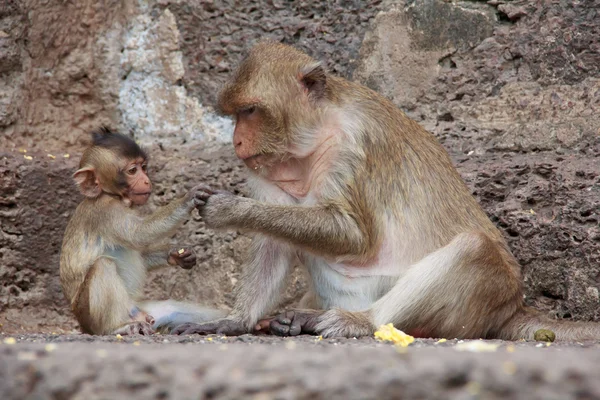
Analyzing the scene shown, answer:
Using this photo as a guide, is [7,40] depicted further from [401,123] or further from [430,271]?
[430,271]

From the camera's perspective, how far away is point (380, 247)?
4836 millimetres

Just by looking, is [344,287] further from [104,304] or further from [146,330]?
[104,304]

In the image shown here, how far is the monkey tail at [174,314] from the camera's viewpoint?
522cm

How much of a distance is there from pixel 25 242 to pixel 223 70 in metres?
1.83

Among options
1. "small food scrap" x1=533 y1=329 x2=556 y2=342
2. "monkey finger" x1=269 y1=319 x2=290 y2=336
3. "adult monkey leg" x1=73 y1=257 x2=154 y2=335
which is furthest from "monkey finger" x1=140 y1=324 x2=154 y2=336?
"small food scrap" x1=533 y1=329 x2=556 y2=342

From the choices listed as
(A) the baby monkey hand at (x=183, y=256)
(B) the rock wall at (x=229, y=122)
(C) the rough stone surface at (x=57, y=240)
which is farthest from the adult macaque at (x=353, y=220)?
(C) the rough stone surface at (x=57, y=240)

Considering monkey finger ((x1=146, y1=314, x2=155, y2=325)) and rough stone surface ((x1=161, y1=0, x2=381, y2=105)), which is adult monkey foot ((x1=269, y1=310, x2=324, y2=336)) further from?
rough stone surface ((x1=161, y1=0, x2=381, y2=105))

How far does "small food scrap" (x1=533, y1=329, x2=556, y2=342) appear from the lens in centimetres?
449

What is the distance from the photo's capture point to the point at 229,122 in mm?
6309

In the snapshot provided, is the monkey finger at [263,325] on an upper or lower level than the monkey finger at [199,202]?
lower

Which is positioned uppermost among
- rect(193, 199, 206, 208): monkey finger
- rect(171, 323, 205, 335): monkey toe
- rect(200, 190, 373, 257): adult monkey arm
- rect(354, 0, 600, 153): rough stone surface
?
rect(354, 0, 600, 153): rough stone surface

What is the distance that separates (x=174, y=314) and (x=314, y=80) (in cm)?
164

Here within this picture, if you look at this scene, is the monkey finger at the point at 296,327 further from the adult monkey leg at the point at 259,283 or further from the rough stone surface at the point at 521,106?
the rough stone surface at the point at 521,106

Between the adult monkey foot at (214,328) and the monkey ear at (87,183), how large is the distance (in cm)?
101
